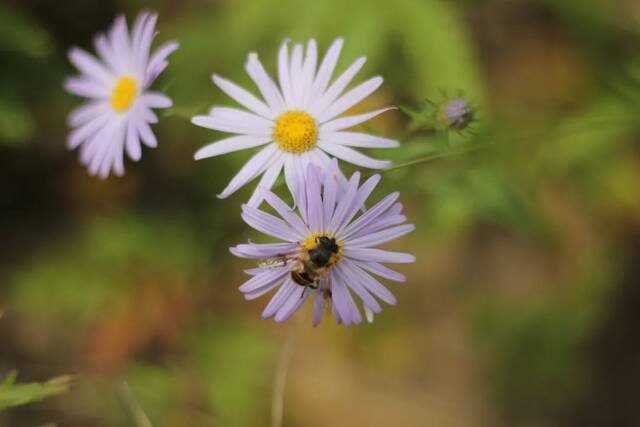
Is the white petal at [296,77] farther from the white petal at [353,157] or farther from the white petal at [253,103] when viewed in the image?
the white petal at [353,157]

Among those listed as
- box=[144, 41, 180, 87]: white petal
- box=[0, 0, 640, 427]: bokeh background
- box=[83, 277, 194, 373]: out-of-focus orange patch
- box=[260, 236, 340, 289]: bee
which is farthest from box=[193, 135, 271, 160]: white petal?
box=[83, 277, 194, 373]: out-of-focus orange patch

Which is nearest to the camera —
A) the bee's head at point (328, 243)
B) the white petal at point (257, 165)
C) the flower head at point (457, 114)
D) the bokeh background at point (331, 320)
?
the bee's head at point (328, 243)

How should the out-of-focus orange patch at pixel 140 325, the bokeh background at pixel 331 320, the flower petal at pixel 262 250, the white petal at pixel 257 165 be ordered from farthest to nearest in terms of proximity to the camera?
the out-of-focus orange patch at pixel 140 325
the bokeh background at pixel 331 320
the white petal at pixel 257 165
the flower petal at pixel 262 250

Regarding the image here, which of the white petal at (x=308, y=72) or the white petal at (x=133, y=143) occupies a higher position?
the white petal at (x=308, y=72)

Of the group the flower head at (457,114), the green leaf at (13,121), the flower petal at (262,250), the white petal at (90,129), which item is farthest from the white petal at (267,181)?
the green leaf at (13,121)

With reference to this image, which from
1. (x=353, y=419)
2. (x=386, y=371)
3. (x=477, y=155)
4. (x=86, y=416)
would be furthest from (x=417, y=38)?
(x=86, y=416)

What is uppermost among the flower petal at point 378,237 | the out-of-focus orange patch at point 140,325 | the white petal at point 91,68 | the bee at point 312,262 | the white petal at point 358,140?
the white petal at point 91,68

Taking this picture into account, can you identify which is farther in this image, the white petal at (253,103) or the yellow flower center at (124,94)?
the yellow flower center at (124,94)

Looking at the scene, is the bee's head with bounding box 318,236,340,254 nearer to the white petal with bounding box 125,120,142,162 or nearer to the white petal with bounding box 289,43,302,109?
the white petal with bounding box 289,43,302,109
